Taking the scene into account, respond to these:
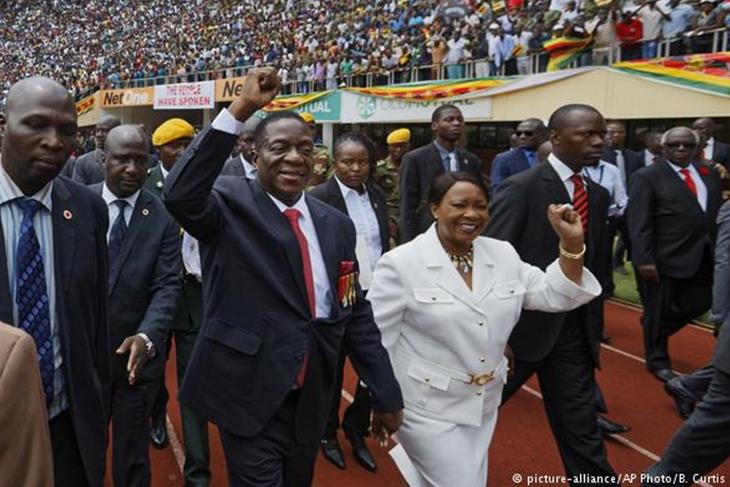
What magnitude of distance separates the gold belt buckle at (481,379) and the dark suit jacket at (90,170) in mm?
4130

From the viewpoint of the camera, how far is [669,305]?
17.5 feet

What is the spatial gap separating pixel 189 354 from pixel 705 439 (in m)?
2.66

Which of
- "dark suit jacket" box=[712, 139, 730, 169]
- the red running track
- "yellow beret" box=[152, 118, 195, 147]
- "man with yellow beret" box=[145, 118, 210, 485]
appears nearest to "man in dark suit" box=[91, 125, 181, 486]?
"man with yellow beret" box=[145, 118, 210, 485]

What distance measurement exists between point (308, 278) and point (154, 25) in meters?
40.8

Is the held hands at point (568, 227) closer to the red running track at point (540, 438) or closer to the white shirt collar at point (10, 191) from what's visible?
the red running track at point (540, 438)

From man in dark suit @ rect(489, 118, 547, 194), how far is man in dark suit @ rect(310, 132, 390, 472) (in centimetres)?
237

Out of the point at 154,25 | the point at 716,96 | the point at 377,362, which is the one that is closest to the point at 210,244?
the point at 377,362

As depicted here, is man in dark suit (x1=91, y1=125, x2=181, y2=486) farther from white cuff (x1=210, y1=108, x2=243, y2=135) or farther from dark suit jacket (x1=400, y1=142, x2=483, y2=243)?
dark suit jacket (x1=400, y1=142, x2=483, y2=243)

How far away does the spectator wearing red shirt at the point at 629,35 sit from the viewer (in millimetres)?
11008

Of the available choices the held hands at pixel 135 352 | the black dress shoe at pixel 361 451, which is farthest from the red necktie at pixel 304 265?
the black dress shoe at pixel 361 451

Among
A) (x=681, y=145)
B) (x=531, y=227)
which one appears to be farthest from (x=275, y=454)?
(x=681, y=145)

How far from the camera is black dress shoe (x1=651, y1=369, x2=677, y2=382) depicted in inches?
206

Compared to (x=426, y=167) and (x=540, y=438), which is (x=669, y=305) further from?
(x=426, y=167)

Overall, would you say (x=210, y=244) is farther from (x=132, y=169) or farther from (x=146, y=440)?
(x=146, y=440)
